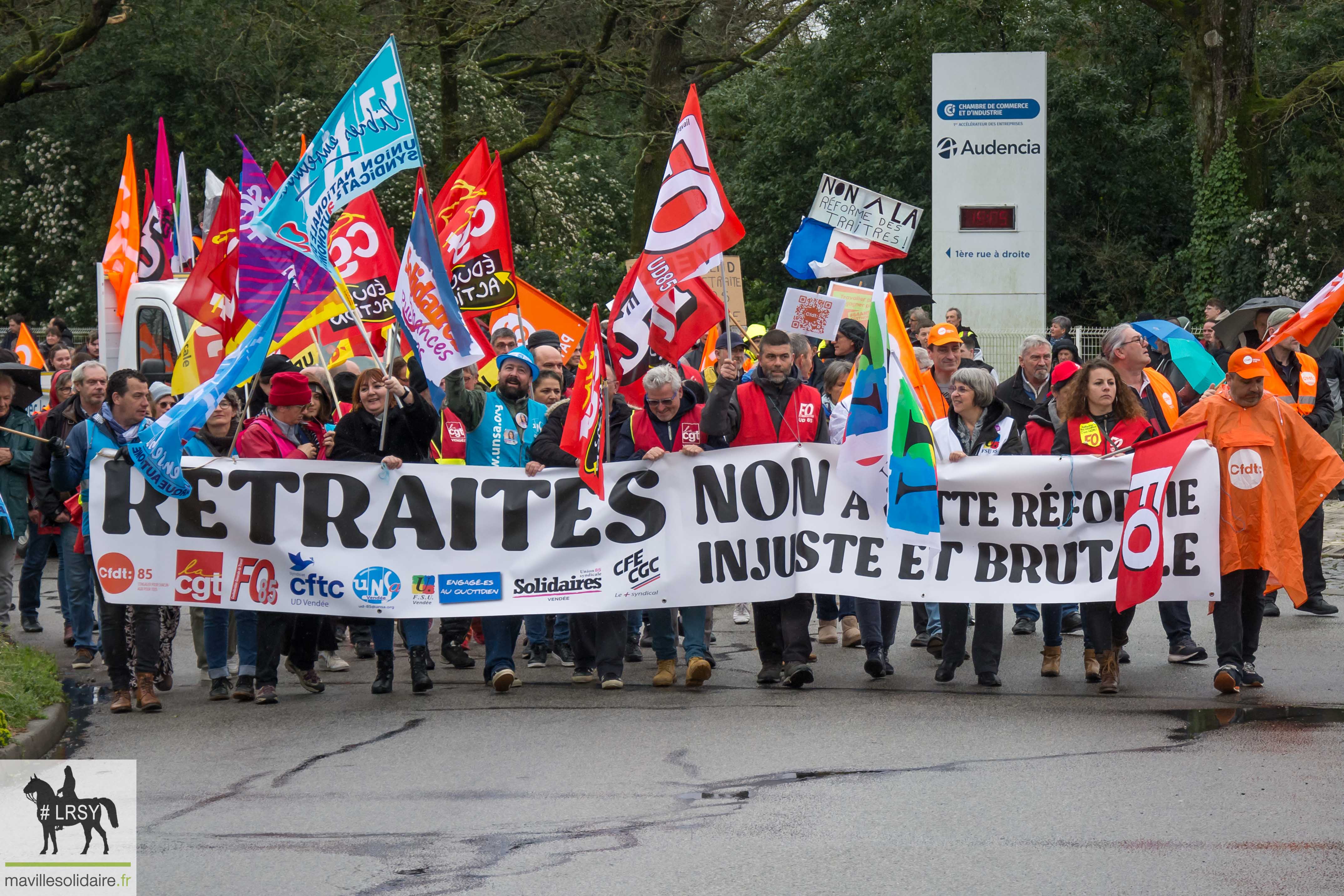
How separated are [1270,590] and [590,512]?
3.95 m

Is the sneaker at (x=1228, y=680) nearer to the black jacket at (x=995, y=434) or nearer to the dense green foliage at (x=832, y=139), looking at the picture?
the black jacket at (x=995, y=434)

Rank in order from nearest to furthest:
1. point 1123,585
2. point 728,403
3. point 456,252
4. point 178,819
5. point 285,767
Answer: point 178,819 → point 285,767 → point 1123,585 → point 728,403 → point 456,252

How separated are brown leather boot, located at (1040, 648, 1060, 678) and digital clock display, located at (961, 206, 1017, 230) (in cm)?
1273

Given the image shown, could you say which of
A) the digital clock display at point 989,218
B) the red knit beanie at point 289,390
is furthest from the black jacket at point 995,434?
the digital clock display at point 989,218

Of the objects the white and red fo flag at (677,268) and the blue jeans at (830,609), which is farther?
the blue jeans at (830,609)

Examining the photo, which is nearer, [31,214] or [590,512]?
[590,512]

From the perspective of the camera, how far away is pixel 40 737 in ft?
24.7

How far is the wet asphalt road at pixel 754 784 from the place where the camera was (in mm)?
5387

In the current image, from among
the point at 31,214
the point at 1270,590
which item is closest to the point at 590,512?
the point at 1270,590

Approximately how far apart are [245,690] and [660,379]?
9.67ft

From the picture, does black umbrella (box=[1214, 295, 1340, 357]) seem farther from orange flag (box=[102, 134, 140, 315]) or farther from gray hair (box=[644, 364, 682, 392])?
orange flag (box=[102, 134, 140, 315])

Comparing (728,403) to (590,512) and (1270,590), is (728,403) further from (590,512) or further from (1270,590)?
(1270,590)

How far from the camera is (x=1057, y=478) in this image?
8734 mm

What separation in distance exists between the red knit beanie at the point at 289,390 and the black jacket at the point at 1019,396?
4470 millimetres
